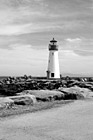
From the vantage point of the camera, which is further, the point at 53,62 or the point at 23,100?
the point at 53,62

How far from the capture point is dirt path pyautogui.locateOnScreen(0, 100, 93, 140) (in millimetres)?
6750

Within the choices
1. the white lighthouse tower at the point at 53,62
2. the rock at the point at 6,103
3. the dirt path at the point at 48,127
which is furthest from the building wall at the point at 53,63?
the dirt path at the point at 48,127

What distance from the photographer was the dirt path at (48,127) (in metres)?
6.75

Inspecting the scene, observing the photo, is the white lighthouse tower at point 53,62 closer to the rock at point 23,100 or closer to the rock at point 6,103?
the rock at point 23,100

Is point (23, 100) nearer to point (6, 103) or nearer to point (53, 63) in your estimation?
point (6, 103)

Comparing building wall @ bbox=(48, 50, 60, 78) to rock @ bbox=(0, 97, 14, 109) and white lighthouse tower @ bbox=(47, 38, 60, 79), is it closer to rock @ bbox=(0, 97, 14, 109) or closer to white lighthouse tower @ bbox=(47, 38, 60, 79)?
white lighthouse tower @ bbox=(47, 38, 60, 79)

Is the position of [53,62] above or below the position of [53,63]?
above

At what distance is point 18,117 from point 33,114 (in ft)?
2.91

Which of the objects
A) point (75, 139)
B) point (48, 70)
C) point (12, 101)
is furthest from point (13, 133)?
point (48, 70)

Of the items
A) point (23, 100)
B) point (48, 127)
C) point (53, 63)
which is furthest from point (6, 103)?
point (53, 63)

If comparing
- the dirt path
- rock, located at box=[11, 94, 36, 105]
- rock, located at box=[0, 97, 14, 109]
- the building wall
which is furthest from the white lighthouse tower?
the dirt path

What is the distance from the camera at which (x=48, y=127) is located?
7.78 meters

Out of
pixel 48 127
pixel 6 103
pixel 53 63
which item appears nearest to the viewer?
pixel 48 127

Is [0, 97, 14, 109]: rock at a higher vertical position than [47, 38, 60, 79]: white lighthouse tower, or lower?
lower
